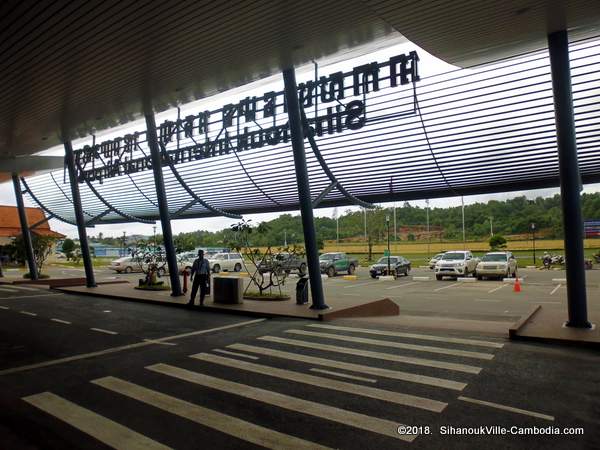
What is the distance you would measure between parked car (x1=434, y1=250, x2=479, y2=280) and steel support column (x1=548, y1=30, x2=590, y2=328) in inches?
630

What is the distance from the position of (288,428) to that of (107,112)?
12.4 m

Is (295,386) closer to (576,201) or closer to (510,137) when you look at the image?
(576,201)

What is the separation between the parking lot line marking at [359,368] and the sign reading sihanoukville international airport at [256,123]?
23.8ft

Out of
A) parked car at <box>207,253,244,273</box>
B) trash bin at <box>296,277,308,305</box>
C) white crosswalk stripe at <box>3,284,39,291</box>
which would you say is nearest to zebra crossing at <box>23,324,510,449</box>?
trash bin at <box>296,277,308,305</box>

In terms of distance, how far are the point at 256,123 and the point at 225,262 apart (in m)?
21.0

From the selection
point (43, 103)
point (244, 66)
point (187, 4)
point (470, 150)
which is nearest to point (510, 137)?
point (470, 150)

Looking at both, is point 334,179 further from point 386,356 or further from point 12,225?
point 12,225

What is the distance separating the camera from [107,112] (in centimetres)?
1341

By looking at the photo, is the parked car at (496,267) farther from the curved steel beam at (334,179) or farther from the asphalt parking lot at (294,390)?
the asphalt parking lot at (294,390)

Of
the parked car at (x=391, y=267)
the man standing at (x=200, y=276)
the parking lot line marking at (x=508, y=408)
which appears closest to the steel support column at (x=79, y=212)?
the man standing at (x=200, y=276)

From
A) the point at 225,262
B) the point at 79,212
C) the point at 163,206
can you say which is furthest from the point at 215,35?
the point at 225,262

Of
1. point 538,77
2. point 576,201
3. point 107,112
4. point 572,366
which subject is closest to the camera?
point 572,366

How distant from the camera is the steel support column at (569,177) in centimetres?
801

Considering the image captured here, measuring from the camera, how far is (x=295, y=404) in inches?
183
